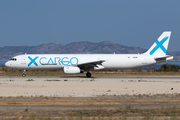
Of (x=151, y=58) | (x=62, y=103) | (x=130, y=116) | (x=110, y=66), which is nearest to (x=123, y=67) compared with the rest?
(x=110, y=66)

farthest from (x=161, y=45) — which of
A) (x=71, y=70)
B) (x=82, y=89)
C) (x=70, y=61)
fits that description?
(x=82, y=89)

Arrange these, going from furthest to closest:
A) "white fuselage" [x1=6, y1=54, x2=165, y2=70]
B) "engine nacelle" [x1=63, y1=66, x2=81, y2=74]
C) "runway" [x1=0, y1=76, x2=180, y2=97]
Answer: "white fuselage" [x1=6, y1=54, x2=165, y2=70]
"engine nacelle" [x1=63, y1=66, x2=81, y2=74]
"runway" [x1=0, y1=76, x2=180, y2=97]

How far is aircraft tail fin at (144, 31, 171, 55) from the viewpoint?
4194 cm

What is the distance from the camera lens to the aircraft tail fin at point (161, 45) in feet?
138

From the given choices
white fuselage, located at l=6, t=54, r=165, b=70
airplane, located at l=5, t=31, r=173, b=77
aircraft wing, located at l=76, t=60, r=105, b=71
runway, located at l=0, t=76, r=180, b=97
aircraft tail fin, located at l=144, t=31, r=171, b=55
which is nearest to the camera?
runway, located at l=0, t=76, r=180, b=97

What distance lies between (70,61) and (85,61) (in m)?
2.34

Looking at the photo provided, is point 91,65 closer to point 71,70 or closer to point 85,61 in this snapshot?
point 85,61

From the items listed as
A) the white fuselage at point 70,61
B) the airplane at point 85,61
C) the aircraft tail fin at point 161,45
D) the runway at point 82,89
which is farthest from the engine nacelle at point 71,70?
the aircraft tail fin at point 161,45

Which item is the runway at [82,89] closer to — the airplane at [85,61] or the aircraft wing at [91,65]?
the aircraft wing at [91,65]

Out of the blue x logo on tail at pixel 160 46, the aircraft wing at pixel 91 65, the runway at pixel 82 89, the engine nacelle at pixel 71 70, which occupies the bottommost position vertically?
the runway at pixel 82 89

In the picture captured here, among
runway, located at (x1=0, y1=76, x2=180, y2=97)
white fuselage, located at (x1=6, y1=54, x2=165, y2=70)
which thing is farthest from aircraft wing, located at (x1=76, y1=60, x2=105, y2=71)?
runway, located at (x1=0, y1=76, x2=180, y2=97)

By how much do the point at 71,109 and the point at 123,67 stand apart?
28.8 meters

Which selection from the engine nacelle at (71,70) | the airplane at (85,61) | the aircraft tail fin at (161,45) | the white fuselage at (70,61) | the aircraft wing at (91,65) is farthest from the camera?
the aircraft tail fin at (161,45)

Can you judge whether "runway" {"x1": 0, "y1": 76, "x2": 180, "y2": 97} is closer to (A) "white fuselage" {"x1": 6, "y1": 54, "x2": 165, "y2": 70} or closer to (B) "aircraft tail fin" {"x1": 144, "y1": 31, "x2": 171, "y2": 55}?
(A) "white fuselage" {"x1": 6, "y1": 54, "x2": 165, "y2": 70}
